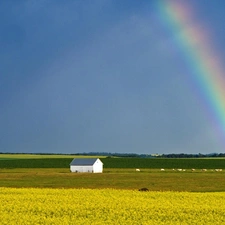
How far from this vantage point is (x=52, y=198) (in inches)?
1321

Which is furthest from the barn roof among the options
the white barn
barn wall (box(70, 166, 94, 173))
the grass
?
the grass

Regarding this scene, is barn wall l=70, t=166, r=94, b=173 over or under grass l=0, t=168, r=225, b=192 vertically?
over

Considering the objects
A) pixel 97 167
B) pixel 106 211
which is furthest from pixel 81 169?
pixel 106 211

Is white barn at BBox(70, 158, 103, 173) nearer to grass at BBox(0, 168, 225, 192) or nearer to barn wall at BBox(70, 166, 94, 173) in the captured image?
barn wall at BBox(70, 166, 94, 173)

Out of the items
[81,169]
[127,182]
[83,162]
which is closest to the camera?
[127,182]

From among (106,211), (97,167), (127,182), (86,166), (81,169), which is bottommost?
(106,211)

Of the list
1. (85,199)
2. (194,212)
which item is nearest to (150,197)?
(85,199)

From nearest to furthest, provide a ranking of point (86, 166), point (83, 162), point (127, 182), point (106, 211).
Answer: point (106, 211), point (127, 182), point (86, 166), point (83, 162)

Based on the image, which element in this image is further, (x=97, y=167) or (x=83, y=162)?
(x=83, y=162)

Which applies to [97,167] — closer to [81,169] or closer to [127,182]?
[81,169]

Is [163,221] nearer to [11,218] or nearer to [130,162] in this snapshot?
[11,218]

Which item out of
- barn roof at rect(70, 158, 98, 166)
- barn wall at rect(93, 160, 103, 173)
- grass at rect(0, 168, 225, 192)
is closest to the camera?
grass at rect(0, 168, 225, 192)

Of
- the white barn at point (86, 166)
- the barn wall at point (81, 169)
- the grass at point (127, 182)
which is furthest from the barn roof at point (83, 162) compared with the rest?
the grass at point (127, 182)

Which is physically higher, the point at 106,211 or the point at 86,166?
the point at 86,166
